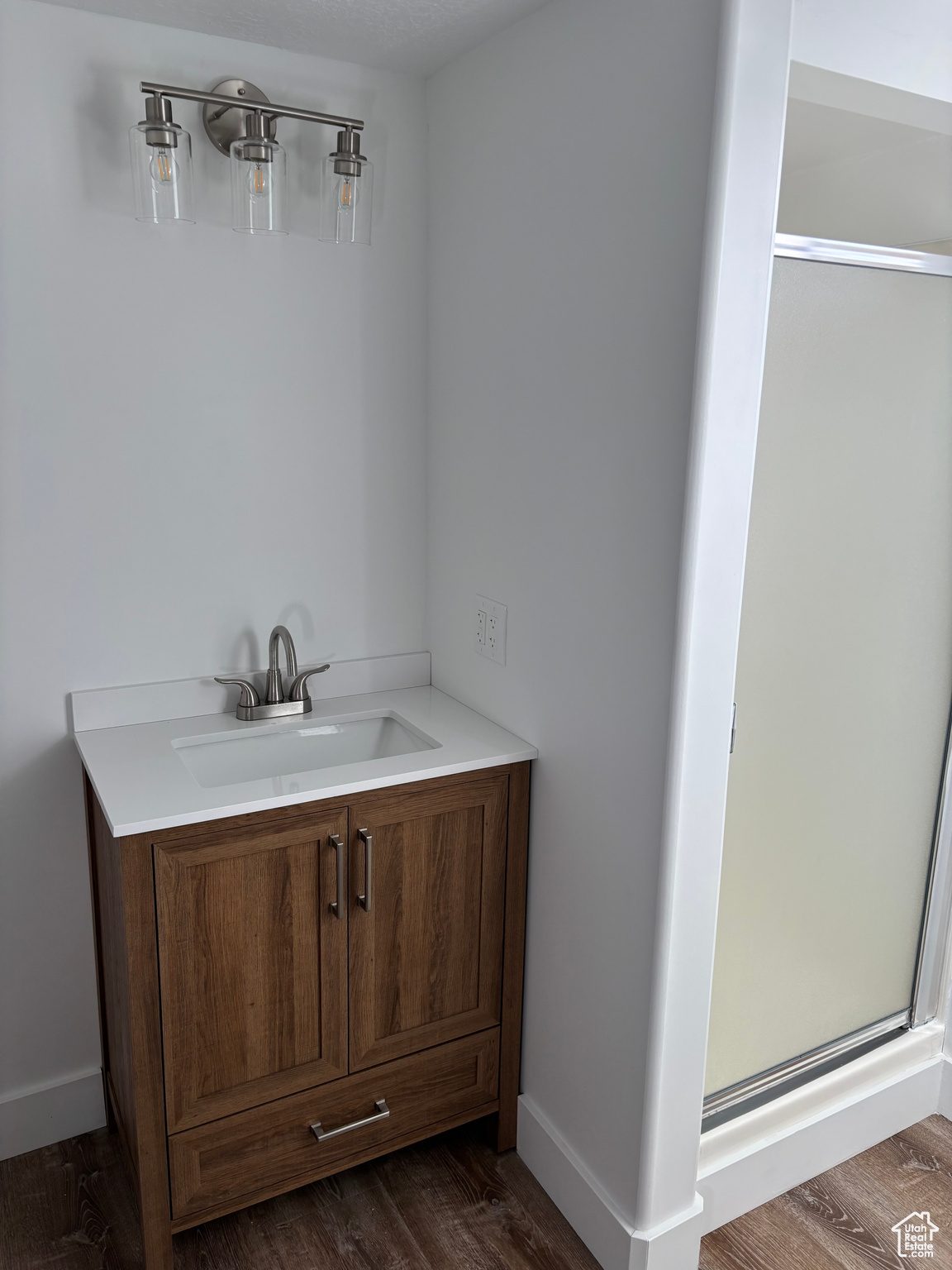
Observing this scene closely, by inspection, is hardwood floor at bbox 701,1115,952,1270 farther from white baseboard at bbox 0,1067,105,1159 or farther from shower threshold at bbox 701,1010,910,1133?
white baseboard at bbox 0,1067,105,1159

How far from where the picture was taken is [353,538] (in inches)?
82.7

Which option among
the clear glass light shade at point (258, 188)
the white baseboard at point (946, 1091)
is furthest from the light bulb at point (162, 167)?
the white baseboard at point (946, 1091)

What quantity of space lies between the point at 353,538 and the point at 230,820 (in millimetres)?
782

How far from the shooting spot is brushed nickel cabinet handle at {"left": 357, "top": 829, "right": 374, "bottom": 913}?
1.65 meters

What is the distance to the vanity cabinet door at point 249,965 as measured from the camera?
1527mm

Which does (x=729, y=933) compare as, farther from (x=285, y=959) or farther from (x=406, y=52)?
(x=406, y=52)

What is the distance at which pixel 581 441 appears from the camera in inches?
62.8

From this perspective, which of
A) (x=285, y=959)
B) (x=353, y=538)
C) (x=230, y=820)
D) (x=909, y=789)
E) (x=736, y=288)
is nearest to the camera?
(x=736, y=288)

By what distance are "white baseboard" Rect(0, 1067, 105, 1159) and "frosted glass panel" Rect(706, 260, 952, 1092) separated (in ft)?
4.22

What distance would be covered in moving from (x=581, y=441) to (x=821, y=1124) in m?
1.43

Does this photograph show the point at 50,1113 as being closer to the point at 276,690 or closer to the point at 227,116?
the point at 276,690

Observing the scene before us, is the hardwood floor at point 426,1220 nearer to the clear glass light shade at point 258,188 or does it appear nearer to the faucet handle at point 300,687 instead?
the faucet handle at point 300,687

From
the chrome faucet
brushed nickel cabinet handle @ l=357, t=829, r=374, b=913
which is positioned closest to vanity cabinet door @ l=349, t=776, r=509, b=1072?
brushed nickel cabinet handle @ l=357, t=829, r=374, b=913

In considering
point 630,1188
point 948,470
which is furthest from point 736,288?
point 630,1188
